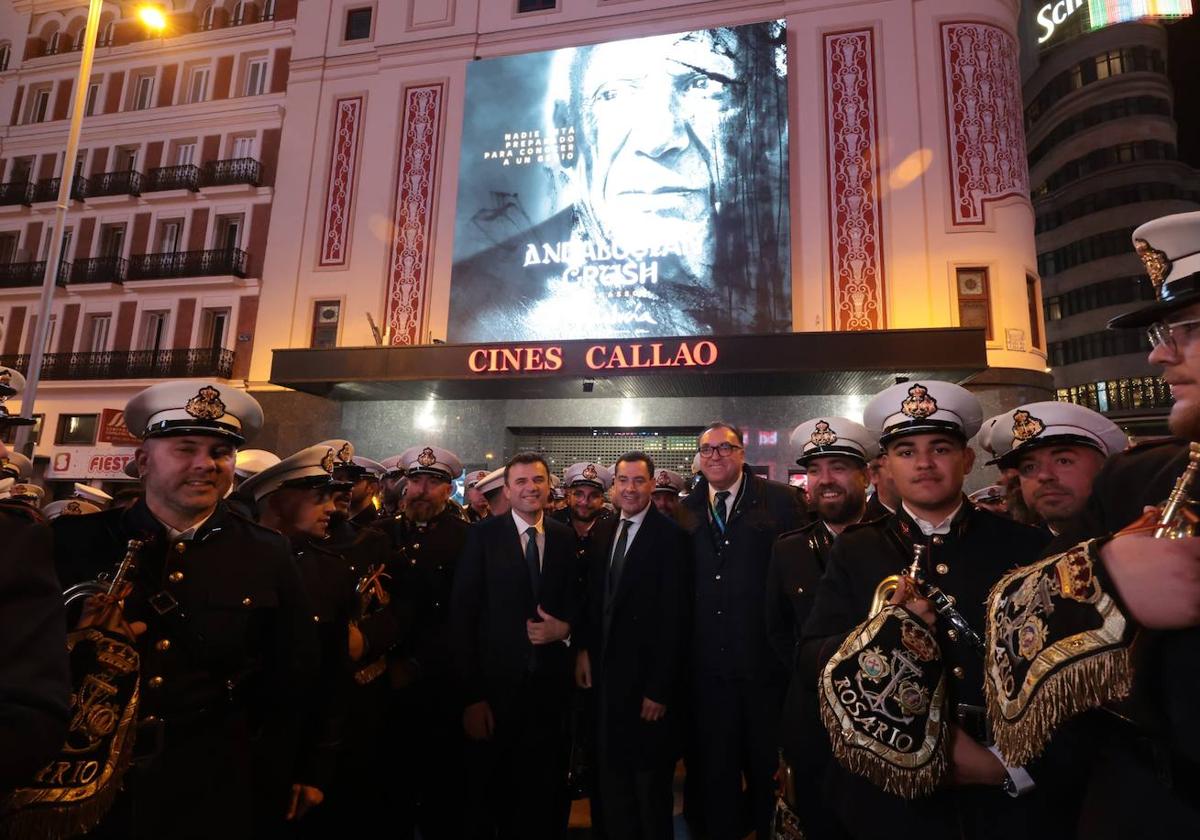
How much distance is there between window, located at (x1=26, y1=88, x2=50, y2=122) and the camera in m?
20.5

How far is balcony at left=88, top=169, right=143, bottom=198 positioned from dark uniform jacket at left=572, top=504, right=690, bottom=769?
21.0 meters

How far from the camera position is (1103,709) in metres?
1.39

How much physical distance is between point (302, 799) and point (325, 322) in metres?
14.2

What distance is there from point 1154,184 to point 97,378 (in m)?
51.2

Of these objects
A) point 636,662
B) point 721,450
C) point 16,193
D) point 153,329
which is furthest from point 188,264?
point 636,662

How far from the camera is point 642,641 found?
4.19 metres

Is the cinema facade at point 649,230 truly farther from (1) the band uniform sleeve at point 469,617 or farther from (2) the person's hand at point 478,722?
(2) the person's hand at point 478,722

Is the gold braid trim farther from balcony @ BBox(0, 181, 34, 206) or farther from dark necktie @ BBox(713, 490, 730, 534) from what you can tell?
balcony @ BBox(0, 181, 34, 206)

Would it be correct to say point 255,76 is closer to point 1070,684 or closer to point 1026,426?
point 1026,426

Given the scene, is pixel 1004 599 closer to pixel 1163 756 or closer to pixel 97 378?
pixel 1163 756


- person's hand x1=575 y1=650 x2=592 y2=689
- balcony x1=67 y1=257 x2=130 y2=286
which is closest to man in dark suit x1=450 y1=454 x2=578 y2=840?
person's hand x1=575 y1=650 x2=592 y2=689

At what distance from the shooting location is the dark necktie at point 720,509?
14.6 ft

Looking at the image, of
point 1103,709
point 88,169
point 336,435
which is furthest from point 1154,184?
point 88,169

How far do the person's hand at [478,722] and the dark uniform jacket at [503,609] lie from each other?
0.05m
